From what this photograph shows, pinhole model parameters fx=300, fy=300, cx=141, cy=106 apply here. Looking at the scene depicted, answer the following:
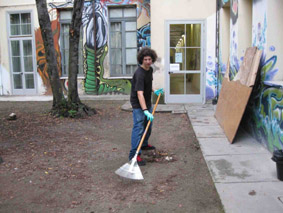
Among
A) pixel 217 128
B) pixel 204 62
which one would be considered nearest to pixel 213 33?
pixel 204 62

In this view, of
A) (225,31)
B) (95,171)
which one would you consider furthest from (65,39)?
(95,171)

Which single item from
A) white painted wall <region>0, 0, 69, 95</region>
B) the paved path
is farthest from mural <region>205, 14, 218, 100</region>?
white painted wall <region>0, 0, 69, 95</region>

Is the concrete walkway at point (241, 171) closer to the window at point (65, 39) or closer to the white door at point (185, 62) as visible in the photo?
the white door at point (185, 62)

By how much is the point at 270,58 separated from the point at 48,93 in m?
10.1

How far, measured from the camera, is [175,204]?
337cm

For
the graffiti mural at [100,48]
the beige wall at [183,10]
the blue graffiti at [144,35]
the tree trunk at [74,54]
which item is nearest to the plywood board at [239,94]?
the beige wall at [183,10]

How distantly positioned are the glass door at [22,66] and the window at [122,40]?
11.9ft

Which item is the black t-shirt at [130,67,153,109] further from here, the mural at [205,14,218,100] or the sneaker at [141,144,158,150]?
the mural at [205,14,218,100]

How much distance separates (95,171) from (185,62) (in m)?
5.95

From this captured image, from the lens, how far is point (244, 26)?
631 cm

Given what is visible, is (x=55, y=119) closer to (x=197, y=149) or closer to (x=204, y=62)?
(x=197, y=149)

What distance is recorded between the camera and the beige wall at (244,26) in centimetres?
619

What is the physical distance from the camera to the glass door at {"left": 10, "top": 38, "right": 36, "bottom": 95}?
13.0 m

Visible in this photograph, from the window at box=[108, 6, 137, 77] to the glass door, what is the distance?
3.62 metres
